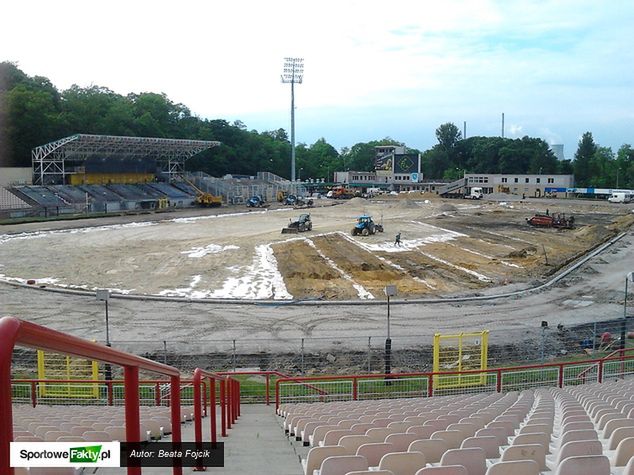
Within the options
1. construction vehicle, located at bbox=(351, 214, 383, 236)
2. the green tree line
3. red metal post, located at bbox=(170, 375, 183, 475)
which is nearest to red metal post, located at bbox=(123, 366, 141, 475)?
red metal post, located at bbox=(170, 375, 183, 475)

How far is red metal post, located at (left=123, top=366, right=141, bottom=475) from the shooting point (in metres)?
3.73

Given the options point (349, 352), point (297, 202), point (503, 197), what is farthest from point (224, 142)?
point (349, 352)

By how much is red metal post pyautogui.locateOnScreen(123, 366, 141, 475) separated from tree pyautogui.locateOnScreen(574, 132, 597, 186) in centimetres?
15468

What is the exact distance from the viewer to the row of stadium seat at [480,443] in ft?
14.8

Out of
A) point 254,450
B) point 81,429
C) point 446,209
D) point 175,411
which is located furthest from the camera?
point 446,209

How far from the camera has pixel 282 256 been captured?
145 feet

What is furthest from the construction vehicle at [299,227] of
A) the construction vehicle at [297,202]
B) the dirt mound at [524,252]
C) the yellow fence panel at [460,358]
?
the construction vehicle at [297,202]

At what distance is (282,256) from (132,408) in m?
40.5

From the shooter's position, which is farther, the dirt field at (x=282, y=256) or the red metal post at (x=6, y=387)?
the dirt field at (x=282, y=256)

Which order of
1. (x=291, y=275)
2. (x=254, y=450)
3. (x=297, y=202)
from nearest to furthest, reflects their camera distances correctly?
(x=254, y=450), (x=291, y=275), (x=297, y=202)

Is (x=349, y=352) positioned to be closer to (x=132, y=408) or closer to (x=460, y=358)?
(x=460, y=358)

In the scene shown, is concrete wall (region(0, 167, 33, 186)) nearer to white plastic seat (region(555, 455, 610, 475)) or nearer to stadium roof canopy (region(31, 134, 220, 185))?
stadium roof canopy (region(31, 134, 220, 185))

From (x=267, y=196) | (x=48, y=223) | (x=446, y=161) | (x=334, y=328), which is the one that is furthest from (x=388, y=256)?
(x=446, y=161)

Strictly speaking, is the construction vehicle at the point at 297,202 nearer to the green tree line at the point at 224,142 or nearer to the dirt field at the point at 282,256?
the dirt field at the point at 282,256
